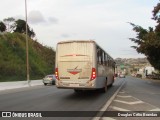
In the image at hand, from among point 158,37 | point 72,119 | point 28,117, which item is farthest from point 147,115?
point 158,37

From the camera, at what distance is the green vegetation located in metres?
56.1

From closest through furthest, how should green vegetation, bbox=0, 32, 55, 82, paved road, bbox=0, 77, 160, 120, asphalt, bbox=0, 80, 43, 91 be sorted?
paved road, bbox=0, 77, 160, 120 → asphalt, bbox=0, 80, 43, 91 → green vegetation, bbox=0, 32, 55, 82

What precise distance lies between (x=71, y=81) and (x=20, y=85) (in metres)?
21.1

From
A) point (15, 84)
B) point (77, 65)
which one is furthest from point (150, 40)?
point (77, 65)

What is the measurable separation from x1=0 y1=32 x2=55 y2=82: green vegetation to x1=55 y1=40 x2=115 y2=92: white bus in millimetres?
32262

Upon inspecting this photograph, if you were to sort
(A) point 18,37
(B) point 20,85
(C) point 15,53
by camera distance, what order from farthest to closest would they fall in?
(A) point 18,37 < (C) point 15,53 < (B) point 20,85

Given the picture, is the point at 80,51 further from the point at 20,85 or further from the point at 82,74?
the point at 20,85

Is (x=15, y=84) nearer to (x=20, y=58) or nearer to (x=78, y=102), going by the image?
(x=78, y=102)

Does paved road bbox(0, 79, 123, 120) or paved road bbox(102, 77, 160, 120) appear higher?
paved road bbox(0, 79, 123, 120)

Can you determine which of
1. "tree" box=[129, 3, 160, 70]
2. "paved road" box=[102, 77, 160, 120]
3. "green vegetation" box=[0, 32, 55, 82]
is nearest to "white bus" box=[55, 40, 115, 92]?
"paved road" box=[102, 77, 160, 120]

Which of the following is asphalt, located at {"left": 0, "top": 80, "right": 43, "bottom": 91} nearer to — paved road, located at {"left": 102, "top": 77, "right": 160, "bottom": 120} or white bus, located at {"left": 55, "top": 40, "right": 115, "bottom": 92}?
paved road, located at {"left": 102, "top": 77, "right": 160, "bottom": 120}

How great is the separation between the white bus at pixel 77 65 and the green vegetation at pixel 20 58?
32.3 metres

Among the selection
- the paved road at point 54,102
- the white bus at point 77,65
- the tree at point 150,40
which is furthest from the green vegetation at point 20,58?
the white bus at point 77,65

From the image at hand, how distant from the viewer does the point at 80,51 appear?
821 inches
